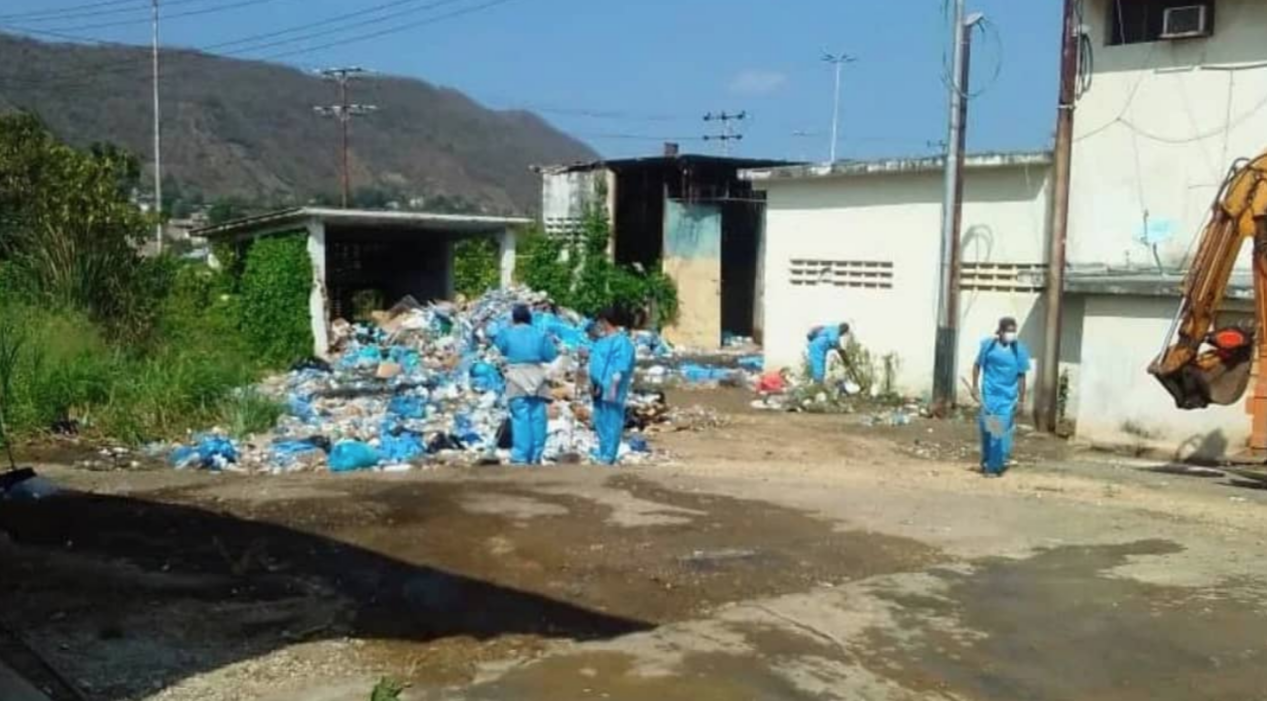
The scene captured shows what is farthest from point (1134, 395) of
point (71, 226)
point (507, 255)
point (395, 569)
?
point (71, 226)

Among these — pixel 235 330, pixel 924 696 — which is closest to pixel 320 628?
pixel 924 696

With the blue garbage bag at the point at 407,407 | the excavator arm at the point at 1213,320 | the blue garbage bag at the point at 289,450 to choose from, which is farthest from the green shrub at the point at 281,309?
the excavator arm at the point at 1213,320

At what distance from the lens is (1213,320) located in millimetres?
12688

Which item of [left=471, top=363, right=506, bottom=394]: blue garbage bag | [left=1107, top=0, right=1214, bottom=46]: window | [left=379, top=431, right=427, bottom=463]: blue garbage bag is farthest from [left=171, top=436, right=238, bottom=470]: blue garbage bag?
[left=1107, top=0, right=1214, bottom=46]: window

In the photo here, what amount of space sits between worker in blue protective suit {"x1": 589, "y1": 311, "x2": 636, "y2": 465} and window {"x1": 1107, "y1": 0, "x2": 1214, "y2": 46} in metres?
7.70

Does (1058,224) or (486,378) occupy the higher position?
(1058,224)

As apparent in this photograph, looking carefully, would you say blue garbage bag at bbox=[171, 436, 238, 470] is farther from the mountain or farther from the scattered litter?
the mountain

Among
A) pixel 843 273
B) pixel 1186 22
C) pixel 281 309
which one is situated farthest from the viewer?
pixel 281 309

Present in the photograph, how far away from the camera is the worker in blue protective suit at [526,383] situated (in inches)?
480

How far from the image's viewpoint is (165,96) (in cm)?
8781

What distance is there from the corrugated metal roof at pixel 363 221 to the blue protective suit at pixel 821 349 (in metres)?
8.30

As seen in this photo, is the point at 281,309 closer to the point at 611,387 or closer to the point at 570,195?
the point at 570,195

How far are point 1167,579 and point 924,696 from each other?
298 centimetres

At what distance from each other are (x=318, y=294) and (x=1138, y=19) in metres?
13.9
